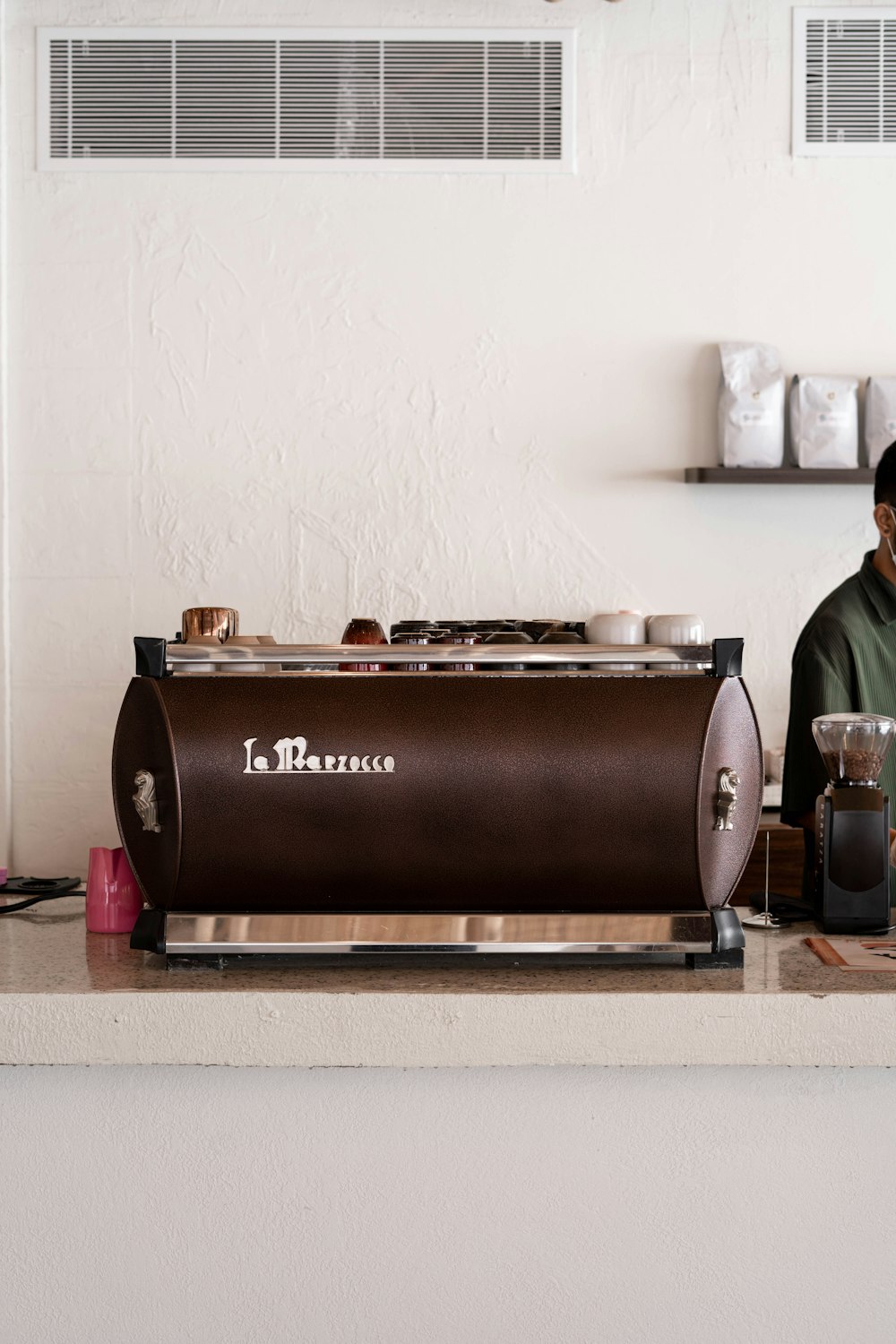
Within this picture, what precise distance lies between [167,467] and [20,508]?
0.35 m

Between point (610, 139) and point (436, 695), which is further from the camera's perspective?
point (610, 139)

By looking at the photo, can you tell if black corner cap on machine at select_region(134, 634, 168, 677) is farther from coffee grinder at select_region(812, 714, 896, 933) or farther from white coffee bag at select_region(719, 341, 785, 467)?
white coffee bag at select_region(719, 341, 785, 467)

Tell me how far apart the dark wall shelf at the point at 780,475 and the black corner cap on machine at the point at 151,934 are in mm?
1954

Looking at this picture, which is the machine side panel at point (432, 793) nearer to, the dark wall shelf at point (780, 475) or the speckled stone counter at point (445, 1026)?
the speckled stone counter at point (445, 1026)

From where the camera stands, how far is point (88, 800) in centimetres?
304

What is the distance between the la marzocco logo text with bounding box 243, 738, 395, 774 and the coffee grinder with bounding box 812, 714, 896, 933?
53cm

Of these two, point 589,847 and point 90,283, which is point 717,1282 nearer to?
point 589,847

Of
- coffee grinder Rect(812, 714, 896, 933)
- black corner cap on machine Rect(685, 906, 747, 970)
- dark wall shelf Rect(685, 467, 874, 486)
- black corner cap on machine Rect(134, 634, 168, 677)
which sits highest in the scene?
dark wall shelf Rect(685, 467, 874, 486)

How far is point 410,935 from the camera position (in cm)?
133

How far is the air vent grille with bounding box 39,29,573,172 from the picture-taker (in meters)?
2.96

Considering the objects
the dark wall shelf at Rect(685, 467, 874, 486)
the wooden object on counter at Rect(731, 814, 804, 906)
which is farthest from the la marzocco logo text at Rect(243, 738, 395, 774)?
the dark wall shelf at Rect(685, 467, 874, 486)

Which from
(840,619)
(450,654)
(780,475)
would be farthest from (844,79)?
(450,654)

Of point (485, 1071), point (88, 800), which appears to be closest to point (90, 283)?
point (88, 800)

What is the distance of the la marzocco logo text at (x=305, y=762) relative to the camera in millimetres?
1318
